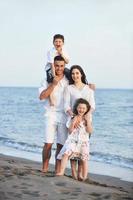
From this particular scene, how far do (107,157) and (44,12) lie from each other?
9.15ft

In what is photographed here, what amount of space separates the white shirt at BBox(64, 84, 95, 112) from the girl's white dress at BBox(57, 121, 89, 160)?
16 centimetres

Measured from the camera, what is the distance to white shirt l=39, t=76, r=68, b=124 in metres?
2.88

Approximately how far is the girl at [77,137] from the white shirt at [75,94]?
4cm

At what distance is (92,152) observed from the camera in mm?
5855

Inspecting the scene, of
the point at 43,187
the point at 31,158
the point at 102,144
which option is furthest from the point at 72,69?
the point at 102,144

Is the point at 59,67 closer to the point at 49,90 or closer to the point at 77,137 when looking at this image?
the point at 49,90

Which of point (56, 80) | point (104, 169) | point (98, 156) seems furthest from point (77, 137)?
point (98, 156)

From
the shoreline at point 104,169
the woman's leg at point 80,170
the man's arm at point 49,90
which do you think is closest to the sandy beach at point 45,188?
the woman's leg at point 80,170

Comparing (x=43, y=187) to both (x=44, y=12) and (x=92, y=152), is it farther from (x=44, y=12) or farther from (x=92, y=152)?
(x=92, y=152)

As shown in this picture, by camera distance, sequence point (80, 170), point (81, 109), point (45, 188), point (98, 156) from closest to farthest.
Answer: point (45, 188) < point (81, 109) < point (80, 170) < point (98, 156)

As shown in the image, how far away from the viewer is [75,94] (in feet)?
9.28

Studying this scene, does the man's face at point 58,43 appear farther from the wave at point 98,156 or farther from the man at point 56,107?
the wave at point 98,156

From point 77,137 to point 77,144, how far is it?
0.15 feet

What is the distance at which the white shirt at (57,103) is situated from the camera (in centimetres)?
288
